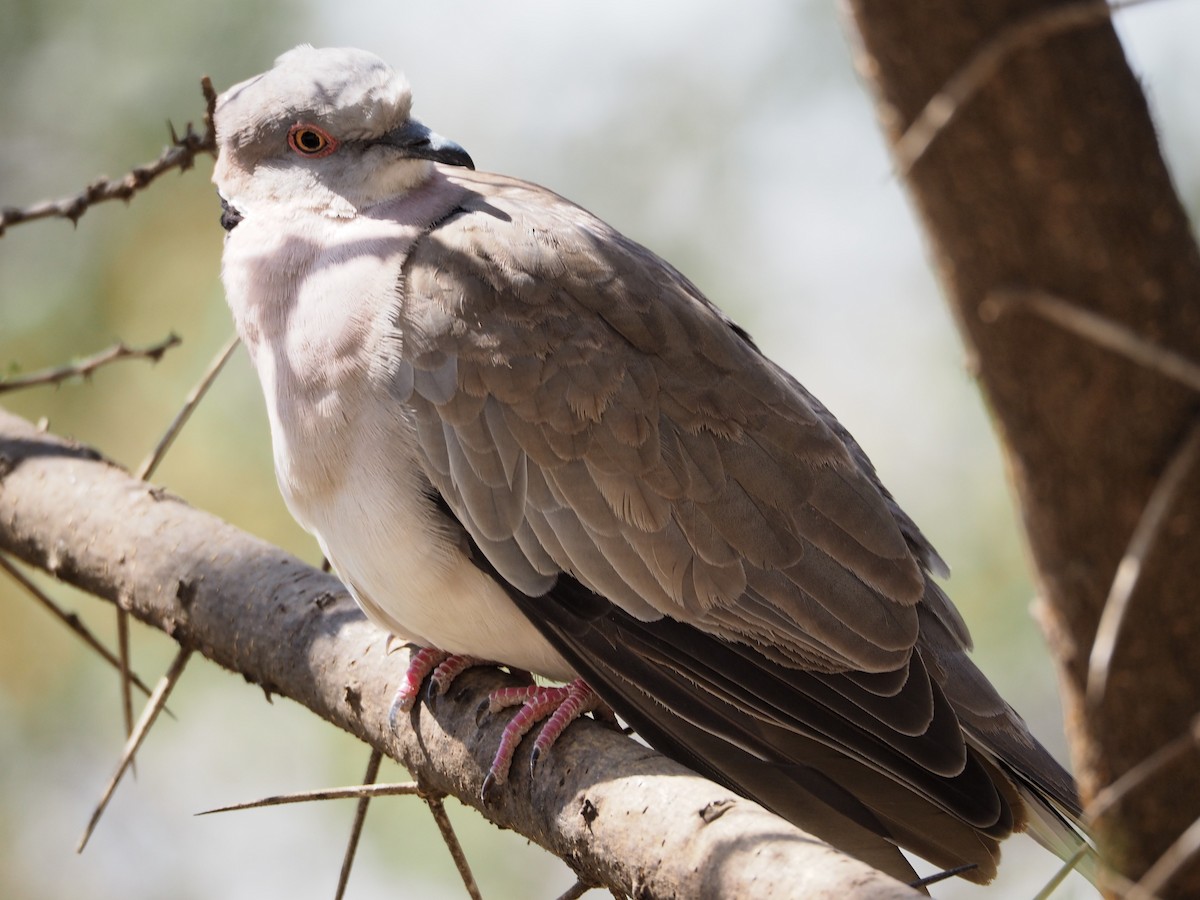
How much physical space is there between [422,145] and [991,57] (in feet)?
7.67

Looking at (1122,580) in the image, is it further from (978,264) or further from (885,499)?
(885,499)

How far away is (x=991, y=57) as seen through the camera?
1246mm

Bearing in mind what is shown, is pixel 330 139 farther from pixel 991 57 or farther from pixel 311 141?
pixel 991 57

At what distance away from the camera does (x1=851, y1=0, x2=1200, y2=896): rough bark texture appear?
1277mm

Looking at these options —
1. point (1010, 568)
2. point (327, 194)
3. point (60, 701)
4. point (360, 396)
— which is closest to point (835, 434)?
point (360, 396)

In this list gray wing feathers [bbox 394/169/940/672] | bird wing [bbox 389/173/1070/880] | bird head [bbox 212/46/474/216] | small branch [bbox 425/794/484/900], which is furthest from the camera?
bird head [bbox 212/46/474/216]

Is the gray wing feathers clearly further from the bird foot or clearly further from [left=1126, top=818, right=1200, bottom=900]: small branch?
[left=1126, top=818, right=1200, bottom=900]: small branch

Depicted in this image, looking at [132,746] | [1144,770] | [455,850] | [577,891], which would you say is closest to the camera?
[1144,770]

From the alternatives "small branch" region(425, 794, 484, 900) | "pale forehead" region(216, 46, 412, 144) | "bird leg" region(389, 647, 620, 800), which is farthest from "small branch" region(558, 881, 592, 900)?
"pale forehead" region(216, 46, 412, 144)

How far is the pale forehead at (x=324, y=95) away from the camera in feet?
11.1

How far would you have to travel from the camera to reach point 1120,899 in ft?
4.66

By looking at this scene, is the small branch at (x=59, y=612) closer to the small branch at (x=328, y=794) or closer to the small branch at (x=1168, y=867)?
the small branch at (x=328, y=794)

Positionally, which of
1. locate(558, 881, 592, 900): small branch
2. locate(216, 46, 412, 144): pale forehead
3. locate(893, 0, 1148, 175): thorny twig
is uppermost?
locate(216, 46, 412, 144): pale forehead

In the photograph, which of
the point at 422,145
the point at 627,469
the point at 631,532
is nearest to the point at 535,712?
the point at 631,532
